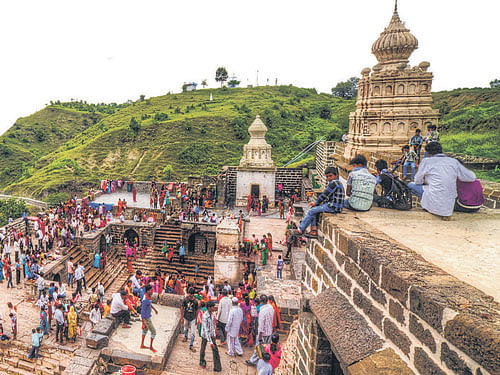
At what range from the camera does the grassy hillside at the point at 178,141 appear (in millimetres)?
37484

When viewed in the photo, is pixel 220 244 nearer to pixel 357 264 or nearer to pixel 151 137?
pixel 357 264

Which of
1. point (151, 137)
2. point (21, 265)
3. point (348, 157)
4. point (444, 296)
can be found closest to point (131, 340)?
point (444, 296)

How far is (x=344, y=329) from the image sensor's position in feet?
7.89

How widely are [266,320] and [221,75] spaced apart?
77442 mm

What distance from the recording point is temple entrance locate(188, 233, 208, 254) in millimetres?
17750

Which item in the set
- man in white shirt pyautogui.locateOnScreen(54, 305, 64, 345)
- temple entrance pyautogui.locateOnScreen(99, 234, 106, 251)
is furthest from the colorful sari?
temple entrance pyautogui.locateOnScreen(99, 234, 106, 251)

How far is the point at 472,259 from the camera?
8.91 ft

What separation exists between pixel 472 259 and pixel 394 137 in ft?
34.4

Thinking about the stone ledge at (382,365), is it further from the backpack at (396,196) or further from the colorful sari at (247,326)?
the colorful sari at (247,326)

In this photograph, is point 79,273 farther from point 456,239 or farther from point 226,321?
point 456,239

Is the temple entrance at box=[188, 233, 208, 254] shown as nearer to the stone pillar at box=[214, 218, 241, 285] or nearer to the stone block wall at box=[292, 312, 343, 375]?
the stone pillar at box=[214, 218, 241, 285]

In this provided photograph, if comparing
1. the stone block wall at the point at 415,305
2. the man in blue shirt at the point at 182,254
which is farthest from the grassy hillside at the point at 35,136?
the stone block wall at the point at 415,305

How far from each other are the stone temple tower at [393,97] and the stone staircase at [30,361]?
11.6 metres

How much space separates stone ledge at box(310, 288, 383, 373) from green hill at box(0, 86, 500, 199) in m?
18.9
